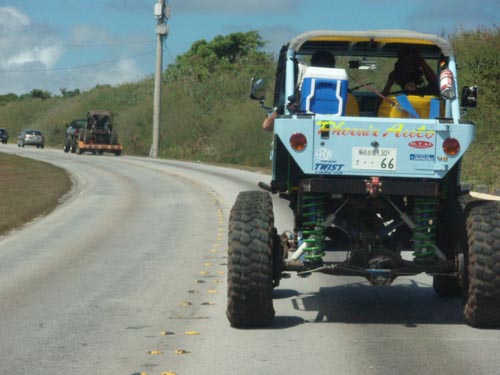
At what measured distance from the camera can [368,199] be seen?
10.4 m

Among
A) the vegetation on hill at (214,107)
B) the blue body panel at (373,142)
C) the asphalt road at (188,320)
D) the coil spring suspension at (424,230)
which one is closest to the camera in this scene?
the asphalt road at (188,320)

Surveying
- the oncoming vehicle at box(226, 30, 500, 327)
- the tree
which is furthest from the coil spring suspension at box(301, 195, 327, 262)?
the tree

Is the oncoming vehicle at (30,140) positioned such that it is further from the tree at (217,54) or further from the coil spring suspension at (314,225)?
the coil spring suspension at (314,225)

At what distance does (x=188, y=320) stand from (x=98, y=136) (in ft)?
174

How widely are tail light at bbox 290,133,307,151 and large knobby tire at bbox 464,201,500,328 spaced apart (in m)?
1.67

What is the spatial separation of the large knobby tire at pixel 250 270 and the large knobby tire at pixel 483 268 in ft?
5.97

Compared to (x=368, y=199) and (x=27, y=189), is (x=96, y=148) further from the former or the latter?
(x=368, y=199)

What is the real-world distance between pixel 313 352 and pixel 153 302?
3396mm

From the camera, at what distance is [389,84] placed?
11.3 m

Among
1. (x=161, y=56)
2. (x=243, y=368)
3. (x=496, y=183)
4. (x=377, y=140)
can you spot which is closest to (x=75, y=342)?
(x=243, y=368)

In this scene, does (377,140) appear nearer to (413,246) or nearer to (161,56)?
(413,246)

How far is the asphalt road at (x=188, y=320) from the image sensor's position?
27.7 ft

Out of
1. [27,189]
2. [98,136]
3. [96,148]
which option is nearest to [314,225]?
[27,189]

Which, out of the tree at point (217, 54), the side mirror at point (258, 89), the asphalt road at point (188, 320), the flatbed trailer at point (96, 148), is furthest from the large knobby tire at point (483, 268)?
the tree at point (217, 54)
